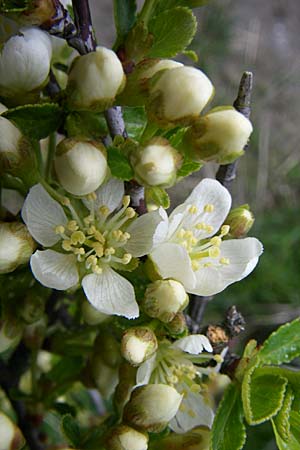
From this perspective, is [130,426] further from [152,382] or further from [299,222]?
[299,222]

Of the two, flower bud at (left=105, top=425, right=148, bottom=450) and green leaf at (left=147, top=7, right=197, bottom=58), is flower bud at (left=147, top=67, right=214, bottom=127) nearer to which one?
green leaf at (left=147, top=7, right=197, bottom=58)

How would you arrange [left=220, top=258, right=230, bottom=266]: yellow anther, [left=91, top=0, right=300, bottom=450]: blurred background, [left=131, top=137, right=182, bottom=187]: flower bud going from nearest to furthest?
1. [left=131, top=137, right=182, bottom=187]: flower bud
2. [left=220, top=258, right=230, bottom=266]: yellow anther
3. [left=91, top=0, right=300, bottom=450]: blurred background

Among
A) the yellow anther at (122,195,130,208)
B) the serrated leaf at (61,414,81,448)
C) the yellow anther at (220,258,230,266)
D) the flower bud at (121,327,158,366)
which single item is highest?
the yellow anther at (122,195,130,208)

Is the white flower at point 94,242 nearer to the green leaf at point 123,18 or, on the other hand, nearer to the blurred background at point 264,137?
the green leaf at point 123,18

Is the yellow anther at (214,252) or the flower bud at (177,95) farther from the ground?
the flower bud at (177,95)

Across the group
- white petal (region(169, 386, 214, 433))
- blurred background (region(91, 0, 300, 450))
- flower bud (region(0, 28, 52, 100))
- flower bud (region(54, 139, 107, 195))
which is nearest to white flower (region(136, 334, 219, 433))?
white petal (region(169, 386, 214, 433))

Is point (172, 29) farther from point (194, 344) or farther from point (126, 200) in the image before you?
point (194, 344)

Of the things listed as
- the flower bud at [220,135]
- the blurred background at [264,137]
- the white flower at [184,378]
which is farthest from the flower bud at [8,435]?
the blurred background at [264,137]

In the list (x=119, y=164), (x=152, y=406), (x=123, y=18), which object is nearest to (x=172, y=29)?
(x=123, y=18)
